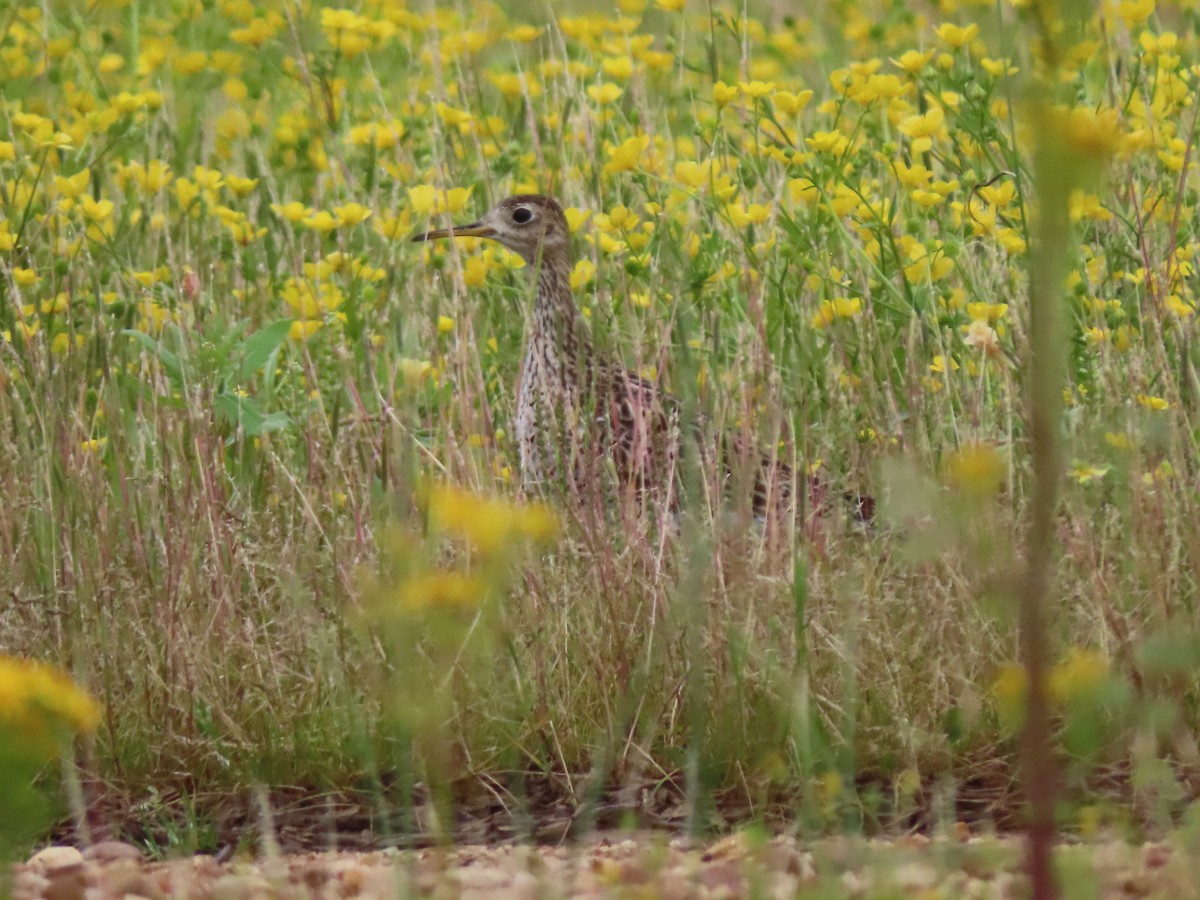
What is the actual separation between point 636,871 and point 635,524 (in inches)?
41.8

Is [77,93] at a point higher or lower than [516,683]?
higher

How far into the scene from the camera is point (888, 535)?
149 inches

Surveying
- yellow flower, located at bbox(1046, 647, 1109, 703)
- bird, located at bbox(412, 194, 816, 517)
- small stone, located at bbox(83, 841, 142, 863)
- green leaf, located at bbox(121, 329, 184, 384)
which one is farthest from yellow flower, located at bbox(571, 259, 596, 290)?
small stone, located at bbox(83, 841, 142, 863)

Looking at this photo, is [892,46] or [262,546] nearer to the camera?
[262,546]

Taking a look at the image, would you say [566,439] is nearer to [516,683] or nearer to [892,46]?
[516,683]

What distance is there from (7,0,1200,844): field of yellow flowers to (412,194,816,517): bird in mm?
90

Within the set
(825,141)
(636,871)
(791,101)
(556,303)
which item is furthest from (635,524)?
(556,303)

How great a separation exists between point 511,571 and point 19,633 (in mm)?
908

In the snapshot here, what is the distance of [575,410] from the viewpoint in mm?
4305

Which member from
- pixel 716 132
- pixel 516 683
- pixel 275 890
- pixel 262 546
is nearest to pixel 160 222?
pixel 716 132

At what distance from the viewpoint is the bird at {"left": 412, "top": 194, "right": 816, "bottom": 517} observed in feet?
13.0

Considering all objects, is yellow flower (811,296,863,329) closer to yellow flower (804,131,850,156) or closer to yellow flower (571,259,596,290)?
yellow flower (804,131,850,156)

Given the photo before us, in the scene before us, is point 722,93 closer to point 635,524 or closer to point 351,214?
point 351,214

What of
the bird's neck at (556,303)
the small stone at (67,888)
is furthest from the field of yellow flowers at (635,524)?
the small stone at (67,888)
